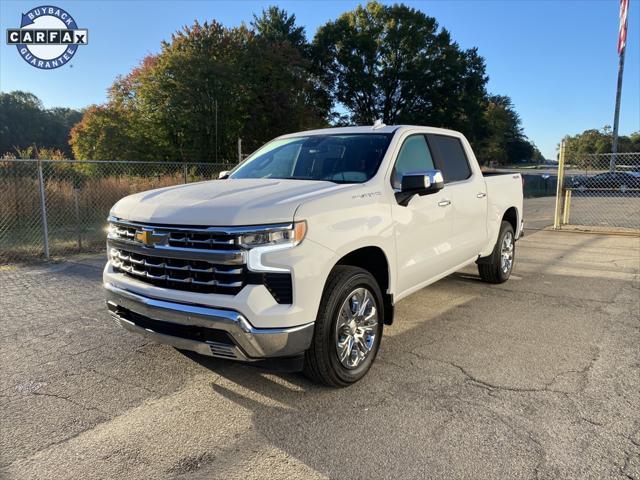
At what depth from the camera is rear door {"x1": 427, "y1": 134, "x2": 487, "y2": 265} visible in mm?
4949

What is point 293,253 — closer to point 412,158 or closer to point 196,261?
point 196,261

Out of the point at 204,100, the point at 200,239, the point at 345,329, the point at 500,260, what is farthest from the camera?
the point at 204,100

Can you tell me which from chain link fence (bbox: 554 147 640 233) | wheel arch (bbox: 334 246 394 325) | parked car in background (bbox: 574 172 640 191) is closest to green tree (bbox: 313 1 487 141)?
chain link fence (bbox: 554 147 640 233)

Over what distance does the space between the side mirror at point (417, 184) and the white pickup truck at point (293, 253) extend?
0.01m

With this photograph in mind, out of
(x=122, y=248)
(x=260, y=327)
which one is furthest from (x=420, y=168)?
(x=122, y=248)

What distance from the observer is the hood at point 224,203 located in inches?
116

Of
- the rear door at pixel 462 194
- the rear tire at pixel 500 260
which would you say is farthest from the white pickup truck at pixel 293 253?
the rear tire at pixel 500 260

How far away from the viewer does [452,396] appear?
3.38 meters

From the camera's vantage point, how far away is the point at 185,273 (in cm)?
310

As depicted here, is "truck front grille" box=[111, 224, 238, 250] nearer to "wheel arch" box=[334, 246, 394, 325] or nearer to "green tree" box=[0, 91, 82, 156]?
"wheel arch" box=[334, 246, 394, 325]

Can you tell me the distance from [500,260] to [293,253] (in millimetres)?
4307

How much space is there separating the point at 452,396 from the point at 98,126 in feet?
77.9

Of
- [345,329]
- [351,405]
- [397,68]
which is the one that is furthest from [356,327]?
[397,68]

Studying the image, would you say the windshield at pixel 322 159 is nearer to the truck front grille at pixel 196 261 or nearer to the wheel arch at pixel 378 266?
the wheel arch at pixel 378 266
